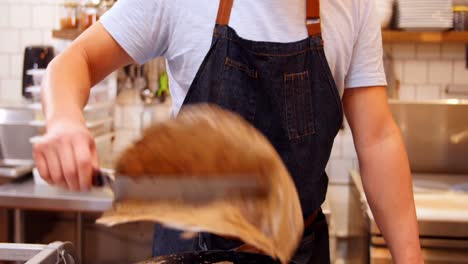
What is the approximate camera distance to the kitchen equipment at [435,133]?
257 cm

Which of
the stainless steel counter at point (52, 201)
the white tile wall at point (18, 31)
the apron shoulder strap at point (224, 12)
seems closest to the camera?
the apron shoulder strap at point (224, 12)

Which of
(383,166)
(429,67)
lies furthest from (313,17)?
(429,67)

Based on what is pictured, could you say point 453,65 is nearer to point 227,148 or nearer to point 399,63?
point 399,63

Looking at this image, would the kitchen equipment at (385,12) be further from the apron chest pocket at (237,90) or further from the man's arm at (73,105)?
the man's arm at (73,105)

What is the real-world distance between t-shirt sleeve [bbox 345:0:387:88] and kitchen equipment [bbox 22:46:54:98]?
6.15ft

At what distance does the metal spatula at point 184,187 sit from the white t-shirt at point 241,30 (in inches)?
16.7

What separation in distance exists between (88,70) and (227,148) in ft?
1.33

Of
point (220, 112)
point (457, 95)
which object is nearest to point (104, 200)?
point (220, 112)

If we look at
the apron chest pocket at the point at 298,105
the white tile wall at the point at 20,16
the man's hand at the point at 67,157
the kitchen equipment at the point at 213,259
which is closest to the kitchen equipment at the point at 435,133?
the apron chest pocket at the point at 298,105

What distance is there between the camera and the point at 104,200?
2.21 m

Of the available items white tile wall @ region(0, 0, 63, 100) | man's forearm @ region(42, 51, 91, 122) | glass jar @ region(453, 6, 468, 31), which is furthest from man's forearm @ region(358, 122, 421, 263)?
white tile wall @ region(0, 0, 63, 100)

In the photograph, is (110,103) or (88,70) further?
(110,103)

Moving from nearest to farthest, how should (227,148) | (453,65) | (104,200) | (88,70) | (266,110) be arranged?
(227,148), (88,70), (266,110), (104,200), (453,65)

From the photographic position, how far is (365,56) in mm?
1251
